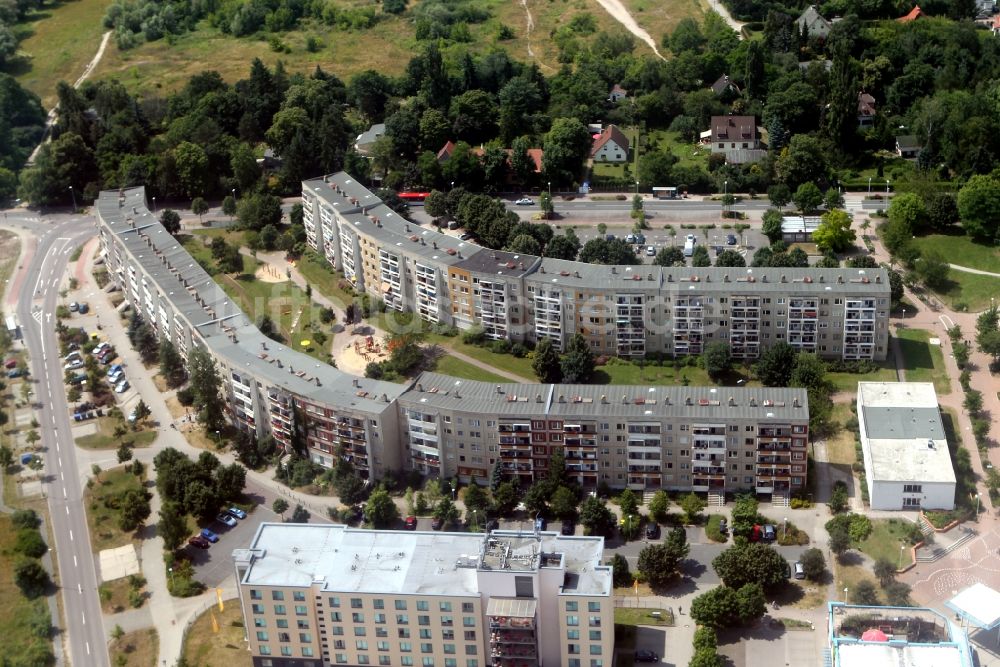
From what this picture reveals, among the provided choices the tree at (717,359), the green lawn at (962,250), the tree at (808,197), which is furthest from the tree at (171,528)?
the green lawn at (962,250)

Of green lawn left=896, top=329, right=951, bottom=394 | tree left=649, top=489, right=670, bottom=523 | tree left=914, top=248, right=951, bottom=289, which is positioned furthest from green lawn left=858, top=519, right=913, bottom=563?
tree left=914, top=248, right=951, bottom=289

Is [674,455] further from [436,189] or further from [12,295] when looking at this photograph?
[12,295]

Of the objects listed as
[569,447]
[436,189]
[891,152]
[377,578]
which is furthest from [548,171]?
[377,578]

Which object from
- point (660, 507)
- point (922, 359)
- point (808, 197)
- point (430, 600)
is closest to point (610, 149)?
point (808, 197)

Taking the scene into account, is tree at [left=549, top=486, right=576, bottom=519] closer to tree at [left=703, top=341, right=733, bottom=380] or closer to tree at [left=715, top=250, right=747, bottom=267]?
tree at [left=703, top=341, right=733, bottom=380]

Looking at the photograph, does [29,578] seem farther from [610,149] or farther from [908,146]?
[908,146]

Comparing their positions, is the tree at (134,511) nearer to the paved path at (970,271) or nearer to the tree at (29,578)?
the tree at (29,578)
